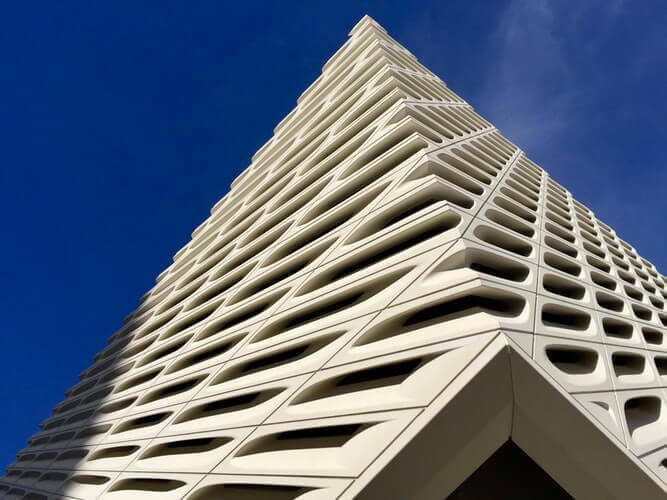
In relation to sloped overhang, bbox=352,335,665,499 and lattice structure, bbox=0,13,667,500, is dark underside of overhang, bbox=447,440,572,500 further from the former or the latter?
sloped overhang, bbox=352,335,665,499

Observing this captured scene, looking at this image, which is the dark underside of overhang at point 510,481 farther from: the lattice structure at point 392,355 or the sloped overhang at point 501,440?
the sloped overhang at point 501,440

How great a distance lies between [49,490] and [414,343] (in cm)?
1245

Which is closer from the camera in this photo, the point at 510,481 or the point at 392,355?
the point at 392,355

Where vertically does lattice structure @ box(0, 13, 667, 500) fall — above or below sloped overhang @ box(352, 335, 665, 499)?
above

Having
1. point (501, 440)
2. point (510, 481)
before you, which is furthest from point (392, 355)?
point (510, 481)

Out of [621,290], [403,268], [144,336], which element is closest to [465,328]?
[403,268]

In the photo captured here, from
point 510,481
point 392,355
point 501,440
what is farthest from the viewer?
point 510,481

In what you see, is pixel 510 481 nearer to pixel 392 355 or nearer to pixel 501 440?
pixel 501 440

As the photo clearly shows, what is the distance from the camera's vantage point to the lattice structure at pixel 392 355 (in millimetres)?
4098

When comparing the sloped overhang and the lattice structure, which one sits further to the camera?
the lattice structure

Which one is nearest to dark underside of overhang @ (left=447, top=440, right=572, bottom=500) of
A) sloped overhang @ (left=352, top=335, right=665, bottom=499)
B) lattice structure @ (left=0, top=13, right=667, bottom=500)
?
lattice structure @ (left=0, top=13, right=667, bottom=500)

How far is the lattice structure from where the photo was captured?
410 centimetres

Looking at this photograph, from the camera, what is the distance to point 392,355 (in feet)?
16.0

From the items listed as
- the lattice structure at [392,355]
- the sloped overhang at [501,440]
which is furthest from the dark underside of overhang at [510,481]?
the sloped overhang at [501,440]
